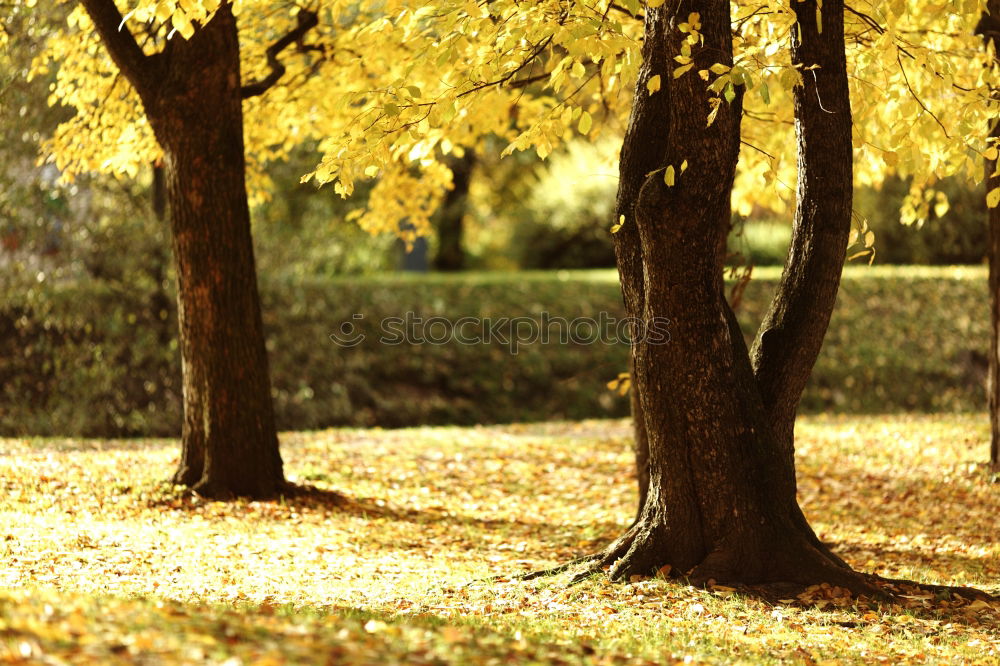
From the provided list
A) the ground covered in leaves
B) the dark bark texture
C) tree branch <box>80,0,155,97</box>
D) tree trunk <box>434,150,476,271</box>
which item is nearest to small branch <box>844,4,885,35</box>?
the ground covered in leaves

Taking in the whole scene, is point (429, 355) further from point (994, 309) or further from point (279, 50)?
point (994, 309)

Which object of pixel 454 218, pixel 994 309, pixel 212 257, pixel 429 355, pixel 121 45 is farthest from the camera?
pixel 454 218

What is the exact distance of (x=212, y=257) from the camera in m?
8.10

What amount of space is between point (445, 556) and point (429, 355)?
7.33 meters

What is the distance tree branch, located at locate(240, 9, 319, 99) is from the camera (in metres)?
8.55

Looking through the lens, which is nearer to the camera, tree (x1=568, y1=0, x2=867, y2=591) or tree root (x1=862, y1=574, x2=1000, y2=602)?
tree (x1=568, y1=0, x2=867, y2=591)

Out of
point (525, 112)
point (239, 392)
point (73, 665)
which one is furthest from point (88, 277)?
point (73, 665)

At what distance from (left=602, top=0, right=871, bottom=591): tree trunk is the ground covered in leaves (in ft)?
0.89

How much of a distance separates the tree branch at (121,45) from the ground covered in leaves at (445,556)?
317 centimetres

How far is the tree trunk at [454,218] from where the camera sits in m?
22.2

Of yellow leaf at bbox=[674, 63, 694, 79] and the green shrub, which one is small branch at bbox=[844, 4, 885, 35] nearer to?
yellow leaf at bbox=[674, 63, 694, 79]

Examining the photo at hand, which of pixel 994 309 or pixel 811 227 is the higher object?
pixel 811 227

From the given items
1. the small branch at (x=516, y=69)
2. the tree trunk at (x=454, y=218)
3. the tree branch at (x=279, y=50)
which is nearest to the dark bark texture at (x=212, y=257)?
the tree branch at (x=279, y=50)

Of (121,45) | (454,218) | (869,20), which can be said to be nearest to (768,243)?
(454,218)
